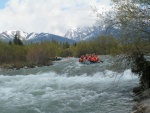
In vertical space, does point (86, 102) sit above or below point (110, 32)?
below

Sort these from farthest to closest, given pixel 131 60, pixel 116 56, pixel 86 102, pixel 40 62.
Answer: pixel 40 62 < pixel 86 102 < pixel 131 60 < pixel 116 56

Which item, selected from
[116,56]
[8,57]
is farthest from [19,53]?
[116,56]

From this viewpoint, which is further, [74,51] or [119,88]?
[74,51]

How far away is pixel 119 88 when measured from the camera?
786 inches

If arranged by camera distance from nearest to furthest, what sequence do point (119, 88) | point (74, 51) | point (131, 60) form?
point (131, 60)
point (119, 88)
point (74, 51)

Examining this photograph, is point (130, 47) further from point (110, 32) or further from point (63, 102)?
point (63, 102)

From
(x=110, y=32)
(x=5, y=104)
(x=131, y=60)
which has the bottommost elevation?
(x=5, y=104)

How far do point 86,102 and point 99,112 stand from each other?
8.80 ft

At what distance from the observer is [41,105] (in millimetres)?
15914

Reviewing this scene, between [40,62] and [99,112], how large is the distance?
61.7m

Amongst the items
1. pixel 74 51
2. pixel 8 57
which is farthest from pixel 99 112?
pixel 74 51

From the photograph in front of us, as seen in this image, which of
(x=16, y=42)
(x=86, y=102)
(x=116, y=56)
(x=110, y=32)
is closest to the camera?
(x=110, y=32)

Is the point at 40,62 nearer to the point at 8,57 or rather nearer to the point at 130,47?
the point at 8,57

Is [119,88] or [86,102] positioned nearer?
[86,102]
